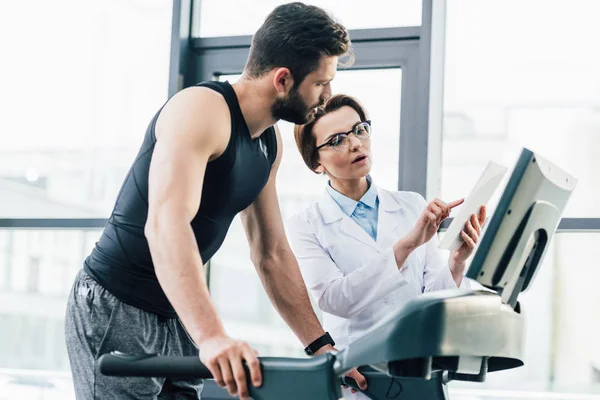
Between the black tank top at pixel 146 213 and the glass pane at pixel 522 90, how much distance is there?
1454 mm

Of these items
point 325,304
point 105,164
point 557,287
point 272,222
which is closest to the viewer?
point 272,222

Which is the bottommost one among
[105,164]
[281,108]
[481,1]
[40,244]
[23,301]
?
[23,301]

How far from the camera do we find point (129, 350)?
5.59 feet

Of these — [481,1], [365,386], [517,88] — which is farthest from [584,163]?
[365,386]

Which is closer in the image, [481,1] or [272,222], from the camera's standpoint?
[272,222]

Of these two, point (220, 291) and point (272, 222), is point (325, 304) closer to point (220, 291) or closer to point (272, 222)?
point (272, 222)

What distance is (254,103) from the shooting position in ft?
5.83

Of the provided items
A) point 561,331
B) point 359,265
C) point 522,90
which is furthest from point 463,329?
point 522,90

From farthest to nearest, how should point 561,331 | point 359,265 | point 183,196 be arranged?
point 561,331 < point 359,265 < point 183,196

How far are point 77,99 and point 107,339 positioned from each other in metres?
1.97

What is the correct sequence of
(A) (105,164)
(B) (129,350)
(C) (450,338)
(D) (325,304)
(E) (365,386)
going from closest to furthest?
(C) (450,338) → (E) (365,386) → (B) (129,350) → (D) (325,304) → (A) (105,164)

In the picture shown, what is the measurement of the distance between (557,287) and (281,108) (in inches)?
59.4

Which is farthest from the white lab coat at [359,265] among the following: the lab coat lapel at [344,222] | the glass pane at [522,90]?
the glass pane at [522,90]

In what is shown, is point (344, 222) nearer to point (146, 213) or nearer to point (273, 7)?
point (146, 213)
